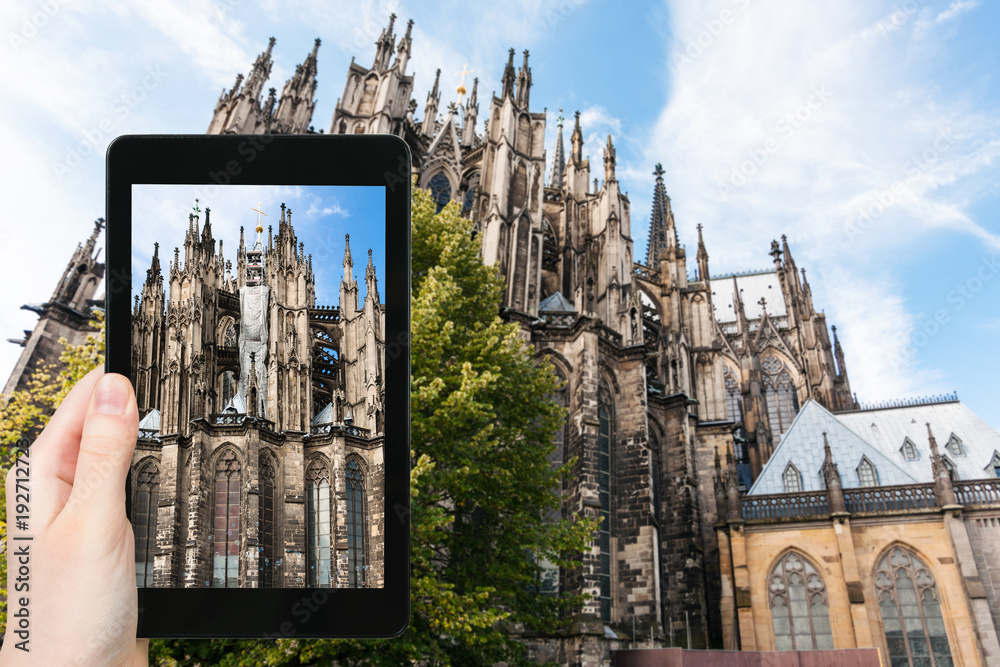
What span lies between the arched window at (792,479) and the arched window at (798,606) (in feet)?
9.32

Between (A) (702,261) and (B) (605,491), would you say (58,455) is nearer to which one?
(B) (605,491)

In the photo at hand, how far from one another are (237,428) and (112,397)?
0.61 metres

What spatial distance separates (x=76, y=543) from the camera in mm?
1369

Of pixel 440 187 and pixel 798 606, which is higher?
pixel 440 187

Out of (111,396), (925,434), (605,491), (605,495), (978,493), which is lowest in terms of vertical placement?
(111,396)

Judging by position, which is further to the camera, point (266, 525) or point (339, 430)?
point (339, 430)

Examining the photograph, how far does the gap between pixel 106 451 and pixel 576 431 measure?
18841 mm

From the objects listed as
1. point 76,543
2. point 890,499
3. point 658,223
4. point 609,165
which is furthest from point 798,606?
point 658,223

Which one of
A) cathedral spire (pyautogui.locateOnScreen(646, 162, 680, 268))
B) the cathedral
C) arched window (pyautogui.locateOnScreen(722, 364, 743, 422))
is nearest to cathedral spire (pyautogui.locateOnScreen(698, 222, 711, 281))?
the cathedral

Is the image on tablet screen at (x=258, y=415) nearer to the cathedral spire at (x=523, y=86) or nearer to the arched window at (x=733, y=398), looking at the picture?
the cathedral spire at (x=523, y=86)

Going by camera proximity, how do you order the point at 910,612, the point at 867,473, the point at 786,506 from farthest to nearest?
the point at 867,473
the point at 786,506
the point at 910,612

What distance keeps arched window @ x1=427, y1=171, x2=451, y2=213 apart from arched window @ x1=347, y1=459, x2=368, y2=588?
2553 cm

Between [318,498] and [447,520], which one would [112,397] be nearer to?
[318,498]

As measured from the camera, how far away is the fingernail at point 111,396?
4.65 ft
